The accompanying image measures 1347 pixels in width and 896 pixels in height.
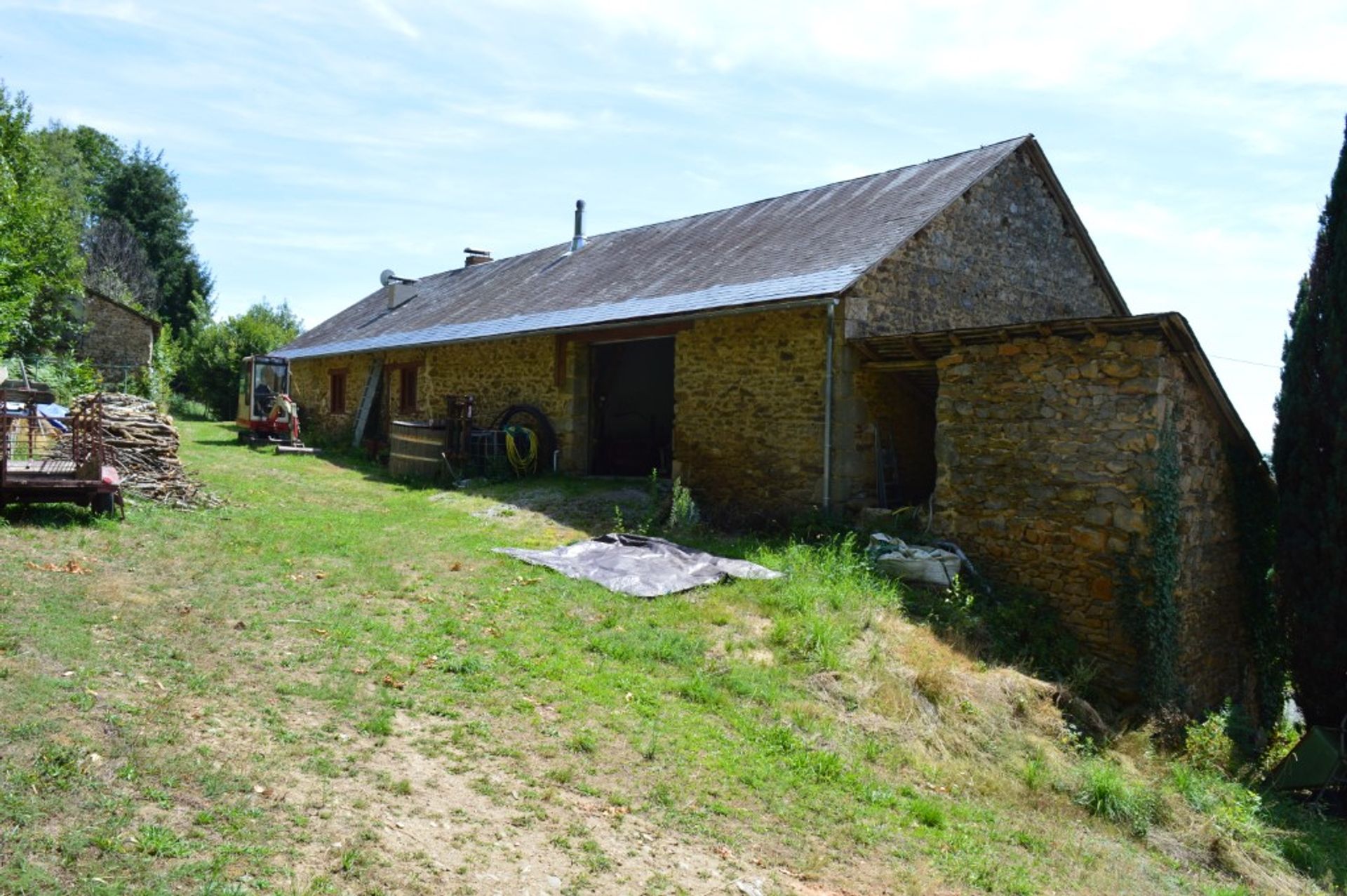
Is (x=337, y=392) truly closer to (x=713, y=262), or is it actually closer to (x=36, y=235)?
(x=36, y=235)

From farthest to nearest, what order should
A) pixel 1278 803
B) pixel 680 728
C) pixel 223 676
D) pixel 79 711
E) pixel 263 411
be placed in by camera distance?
pixel 263 411 < pixel 1278 803 < pixel 680 728 < pixel 223 676 < pixel 79 711

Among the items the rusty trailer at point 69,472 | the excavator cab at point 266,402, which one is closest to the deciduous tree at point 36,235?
the excavator cab at point 266,402

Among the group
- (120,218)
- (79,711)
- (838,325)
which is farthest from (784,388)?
(120,218)

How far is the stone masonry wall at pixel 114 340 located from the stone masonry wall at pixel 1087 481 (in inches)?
1126

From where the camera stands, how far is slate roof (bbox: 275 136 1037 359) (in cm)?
1234

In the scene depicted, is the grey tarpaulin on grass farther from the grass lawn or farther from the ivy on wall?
the ivy on wall

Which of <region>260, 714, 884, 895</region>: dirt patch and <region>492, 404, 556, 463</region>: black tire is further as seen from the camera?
<region>492, 404, 556, 463</region>: black tire

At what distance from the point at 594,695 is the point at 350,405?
17793 millimetres

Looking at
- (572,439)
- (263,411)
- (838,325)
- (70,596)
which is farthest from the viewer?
(263,411)

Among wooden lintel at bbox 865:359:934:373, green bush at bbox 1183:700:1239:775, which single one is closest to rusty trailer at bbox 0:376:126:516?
wooden lintel at bbox 865:359:934:373

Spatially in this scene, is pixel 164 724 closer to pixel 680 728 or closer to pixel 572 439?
pixel 680 728

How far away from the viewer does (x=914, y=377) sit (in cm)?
1223

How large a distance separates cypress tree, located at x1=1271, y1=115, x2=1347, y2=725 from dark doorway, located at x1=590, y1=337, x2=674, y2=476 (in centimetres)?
878

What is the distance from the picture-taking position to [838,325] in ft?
37.2
